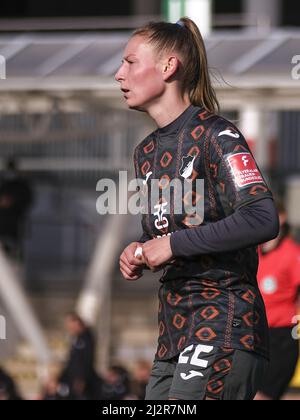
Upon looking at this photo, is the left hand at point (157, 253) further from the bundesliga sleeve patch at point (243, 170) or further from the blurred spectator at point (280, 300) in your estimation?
the blurred spectator at point (280, 300)

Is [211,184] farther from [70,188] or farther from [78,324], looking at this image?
[70,188]

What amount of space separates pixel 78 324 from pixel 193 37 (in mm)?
9497

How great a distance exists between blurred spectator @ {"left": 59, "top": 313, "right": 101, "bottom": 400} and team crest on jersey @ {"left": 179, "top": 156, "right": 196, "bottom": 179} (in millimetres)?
8423

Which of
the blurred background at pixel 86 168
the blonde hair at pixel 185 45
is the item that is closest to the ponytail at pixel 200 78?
the blonde hair at pixel 185 45

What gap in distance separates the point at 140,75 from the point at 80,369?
9089 mm

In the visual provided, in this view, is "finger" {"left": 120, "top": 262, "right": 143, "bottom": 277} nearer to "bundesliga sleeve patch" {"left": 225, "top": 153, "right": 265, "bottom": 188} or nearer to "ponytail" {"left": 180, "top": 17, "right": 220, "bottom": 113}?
"bundesliga sleeve patch" {"left": 225, "top": 153, "right": 265, "bottom": 188}

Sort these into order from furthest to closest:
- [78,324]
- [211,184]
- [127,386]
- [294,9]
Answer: [294,9]
[78,324]
[127,386]
[211,184]

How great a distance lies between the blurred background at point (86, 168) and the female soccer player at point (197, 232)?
5599 mm

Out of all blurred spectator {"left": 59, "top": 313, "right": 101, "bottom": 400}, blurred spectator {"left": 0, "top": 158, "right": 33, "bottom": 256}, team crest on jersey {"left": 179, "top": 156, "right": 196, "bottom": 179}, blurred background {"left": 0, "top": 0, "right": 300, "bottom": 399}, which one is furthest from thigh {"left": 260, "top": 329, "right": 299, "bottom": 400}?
blurred spectator {"left": 0, "top": 158, "right": 33, "bottom": 256}

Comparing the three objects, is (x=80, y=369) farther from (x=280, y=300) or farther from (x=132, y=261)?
(x=132, y=261)

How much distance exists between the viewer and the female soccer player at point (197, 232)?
3.81 metres

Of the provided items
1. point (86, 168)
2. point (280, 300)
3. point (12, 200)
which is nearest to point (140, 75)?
point (280, 300)

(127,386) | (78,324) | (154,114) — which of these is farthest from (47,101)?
(154,114)

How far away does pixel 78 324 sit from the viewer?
525 inches
